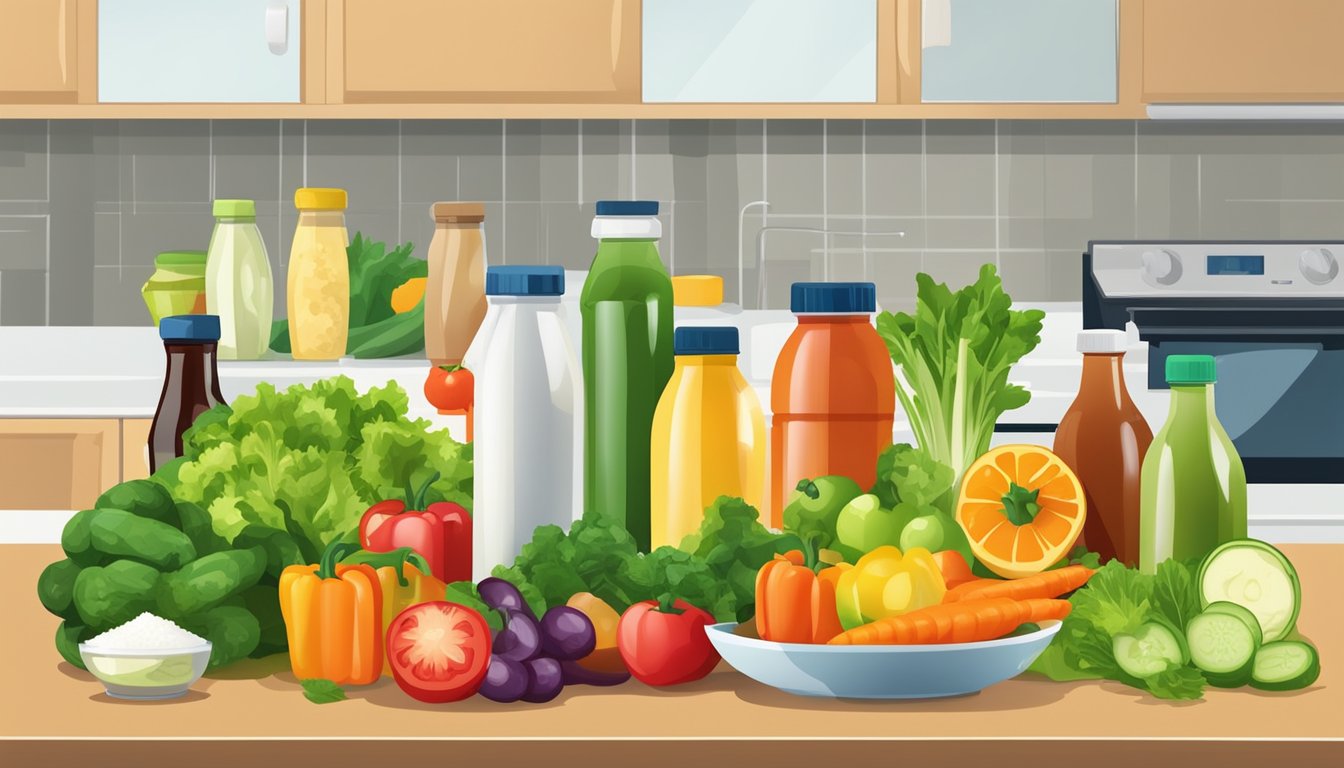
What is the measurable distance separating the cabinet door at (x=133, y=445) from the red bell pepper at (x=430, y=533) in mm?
2023

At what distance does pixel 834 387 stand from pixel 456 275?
1660mm

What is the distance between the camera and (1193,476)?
1.21 m

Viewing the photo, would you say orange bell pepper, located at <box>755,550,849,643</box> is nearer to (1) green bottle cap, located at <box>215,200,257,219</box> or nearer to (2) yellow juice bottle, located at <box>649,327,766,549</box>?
(2) yellow juice bottle, located at <box>649,327,766,549</box>

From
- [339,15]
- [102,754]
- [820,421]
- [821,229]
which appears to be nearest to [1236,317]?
[821,229]

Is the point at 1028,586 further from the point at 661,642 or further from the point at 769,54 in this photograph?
A: the point at 769,54

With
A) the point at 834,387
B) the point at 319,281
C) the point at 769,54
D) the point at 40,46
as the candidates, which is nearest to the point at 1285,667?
the point at 834,387

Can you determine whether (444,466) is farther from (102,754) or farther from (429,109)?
(429,109)

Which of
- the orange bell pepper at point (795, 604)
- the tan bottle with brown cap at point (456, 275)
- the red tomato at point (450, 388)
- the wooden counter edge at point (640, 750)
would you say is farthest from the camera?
the tan bottle with brown cap at point (456, 275)

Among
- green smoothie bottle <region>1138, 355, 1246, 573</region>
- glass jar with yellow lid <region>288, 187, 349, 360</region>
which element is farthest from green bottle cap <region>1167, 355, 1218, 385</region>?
glass jar with yellow lid <region>288, 187, 349, 360</region>

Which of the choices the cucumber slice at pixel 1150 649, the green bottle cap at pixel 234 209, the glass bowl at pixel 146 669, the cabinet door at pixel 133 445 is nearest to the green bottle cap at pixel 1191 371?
the cucumber slice at pixel 1150 649

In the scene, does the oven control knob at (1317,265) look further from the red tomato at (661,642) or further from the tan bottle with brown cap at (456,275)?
the red tomato at (661,642)

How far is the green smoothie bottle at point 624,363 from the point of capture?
1272 millimetres

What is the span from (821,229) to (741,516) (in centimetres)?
295

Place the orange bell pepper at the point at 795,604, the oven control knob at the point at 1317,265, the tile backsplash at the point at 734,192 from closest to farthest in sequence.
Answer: the orange bell pepper at the point at 795,604, the oven control knob at the point at 1317,265, the tile backsplash at the point at 734,192
